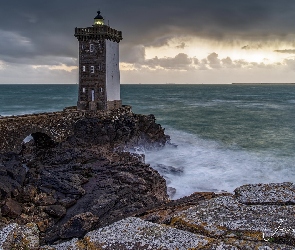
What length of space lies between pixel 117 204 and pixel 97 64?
22533 mm

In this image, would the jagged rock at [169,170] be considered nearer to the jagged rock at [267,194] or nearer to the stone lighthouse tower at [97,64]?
the stone lighthouse tower at [97,64]

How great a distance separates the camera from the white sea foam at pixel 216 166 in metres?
23.0

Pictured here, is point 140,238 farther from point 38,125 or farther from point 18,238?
point 38,125

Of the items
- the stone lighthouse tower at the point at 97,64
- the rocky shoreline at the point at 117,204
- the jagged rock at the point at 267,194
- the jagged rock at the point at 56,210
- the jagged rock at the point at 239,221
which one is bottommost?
A: the jagged rock at the point at 56,210

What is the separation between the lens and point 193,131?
1938 inches

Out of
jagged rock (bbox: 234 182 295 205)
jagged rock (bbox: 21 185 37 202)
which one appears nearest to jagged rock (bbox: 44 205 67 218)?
jagged rock (bbox: 21 185 37 202)

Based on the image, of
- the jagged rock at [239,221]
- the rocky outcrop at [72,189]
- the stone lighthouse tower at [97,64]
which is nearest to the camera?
the jagged rock at [239,221]

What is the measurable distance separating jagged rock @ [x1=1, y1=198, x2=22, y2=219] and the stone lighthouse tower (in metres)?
20.7

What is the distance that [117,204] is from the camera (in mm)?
14984

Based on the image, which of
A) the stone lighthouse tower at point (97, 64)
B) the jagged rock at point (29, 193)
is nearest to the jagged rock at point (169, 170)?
the jagged rock at point (29, 193)

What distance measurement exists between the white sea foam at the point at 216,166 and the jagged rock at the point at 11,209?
9795mm

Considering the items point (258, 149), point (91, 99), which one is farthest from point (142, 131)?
point (258, 149)

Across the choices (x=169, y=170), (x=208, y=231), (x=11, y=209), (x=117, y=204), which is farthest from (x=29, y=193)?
(x=208, y=231)

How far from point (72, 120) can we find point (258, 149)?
20995mm
